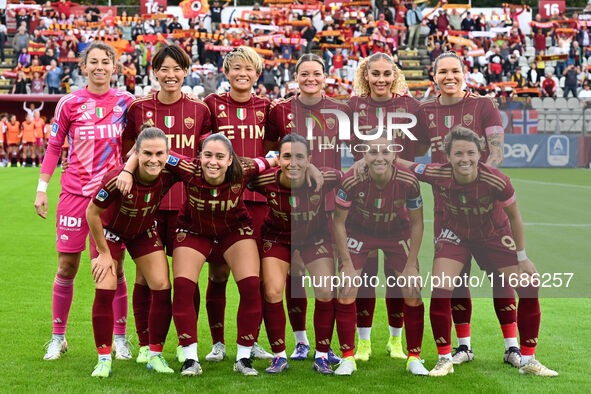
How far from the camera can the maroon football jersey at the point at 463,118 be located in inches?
200

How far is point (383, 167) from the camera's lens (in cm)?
504

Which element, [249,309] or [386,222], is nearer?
[249,309]

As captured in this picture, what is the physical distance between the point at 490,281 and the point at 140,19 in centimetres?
3174

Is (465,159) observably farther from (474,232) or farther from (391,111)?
(391,111)

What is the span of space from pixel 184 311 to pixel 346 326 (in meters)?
1.03

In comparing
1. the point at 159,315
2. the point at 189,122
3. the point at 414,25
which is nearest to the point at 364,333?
the point at 159,315

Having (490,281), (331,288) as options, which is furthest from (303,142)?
(490,281)

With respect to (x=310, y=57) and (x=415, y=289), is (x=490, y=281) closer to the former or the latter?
(x=415, y=289)

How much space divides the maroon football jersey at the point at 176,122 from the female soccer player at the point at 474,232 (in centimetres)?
151

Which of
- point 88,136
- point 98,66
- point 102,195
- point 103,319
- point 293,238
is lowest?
point 103,319

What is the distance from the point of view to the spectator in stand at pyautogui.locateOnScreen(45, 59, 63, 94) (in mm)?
27875

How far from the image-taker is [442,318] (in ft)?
16.3

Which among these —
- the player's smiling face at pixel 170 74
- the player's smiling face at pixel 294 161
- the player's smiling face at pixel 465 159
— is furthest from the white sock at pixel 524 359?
the player's smiling face at pixel 170 74

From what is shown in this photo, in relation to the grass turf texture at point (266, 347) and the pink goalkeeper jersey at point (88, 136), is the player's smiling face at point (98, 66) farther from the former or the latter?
the grass turf texture at point (266, 347)
